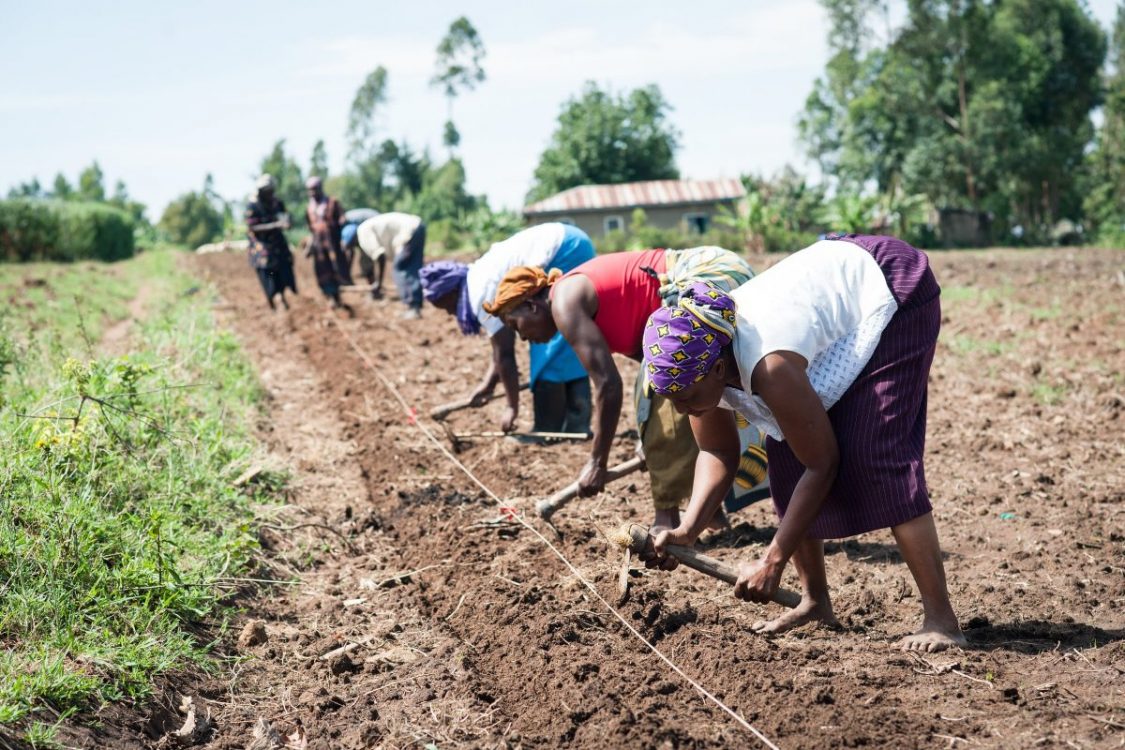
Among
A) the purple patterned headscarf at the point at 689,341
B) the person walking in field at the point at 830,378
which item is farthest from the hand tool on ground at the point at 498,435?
the purple patterned headscarf at the point at 689,341

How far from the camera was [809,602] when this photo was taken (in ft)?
12.4

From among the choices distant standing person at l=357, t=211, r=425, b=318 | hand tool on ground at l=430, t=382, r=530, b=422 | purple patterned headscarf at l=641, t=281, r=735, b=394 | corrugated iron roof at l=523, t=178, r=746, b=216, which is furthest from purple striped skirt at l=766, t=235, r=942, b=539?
corrugated iron roof at l=523, t=178, r=746, b=216

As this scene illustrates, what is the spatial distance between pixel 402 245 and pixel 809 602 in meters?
9.29

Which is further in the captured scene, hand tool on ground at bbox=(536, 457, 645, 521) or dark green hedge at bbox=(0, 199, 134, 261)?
dark green hedge at bbox=(0, 199, 134, 261)

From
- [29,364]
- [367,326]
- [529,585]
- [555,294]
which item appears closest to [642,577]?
[529,585]

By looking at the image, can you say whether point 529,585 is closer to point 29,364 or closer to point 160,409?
point 160,409

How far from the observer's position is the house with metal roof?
138 ft

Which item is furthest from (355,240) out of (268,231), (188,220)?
(188,220)

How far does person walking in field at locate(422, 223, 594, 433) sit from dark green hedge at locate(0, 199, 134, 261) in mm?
27191

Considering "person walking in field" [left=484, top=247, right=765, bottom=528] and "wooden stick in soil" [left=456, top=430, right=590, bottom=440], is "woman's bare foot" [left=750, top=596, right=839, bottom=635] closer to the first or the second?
"person walking in field" [left=484, top=247, right=765, bottom=528]

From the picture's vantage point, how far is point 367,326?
39.9ft

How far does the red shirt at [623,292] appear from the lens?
14.4ft

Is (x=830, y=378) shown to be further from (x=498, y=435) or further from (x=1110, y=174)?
(x=1110, y=174)

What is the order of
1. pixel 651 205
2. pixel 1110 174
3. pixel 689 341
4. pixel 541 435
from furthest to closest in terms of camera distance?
1. pixel 651 205
2. pixel 1110 174
3. pixel 541 435
4. pixel 689 341
